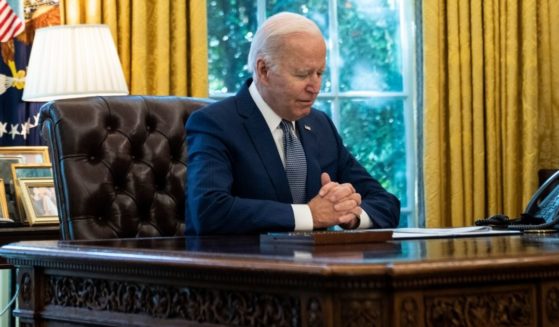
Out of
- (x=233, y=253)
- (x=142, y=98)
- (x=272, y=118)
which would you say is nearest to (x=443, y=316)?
(x=233, y=253)

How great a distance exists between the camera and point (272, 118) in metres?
3.03

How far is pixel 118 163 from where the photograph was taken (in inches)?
121

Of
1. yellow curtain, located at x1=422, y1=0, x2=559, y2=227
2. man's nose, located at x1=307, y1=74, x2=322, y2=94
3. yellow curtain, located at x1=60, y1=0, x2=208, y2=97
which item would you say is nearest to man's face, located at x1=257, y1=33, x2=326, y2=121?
man's nose, located at x1=307, y1=74, x2=322, y2=94

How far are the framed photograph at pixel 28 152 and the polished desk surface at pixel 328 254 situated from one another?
2024 millimetres

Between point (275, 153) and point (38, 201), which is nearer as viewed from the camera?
point (275, 153)

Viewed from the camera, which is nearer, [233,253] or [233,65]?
[233,253]

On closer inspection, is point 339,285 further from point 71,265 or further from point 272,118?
point 272,118

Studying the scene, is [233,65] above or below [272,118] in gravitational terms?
above

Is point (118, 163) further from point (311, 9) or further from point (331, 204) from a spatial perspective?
point (311, 9)

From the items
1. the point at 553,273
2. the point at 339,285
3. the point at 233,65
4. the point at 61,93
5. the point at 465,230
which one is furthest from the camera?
the point at 233,65

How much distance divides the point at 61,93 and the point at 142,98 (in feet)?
2.70

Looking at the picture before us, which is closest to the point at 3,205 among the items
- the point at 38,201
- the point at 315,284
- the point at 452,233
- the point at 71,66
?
the point at 38,201

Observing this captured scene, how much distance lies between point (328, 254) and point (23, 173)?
2.54 meters

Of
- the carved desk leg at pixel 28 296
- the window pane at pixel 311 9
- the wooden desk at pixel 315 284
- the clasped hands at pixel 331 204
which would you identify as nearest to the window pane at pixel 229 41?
the window pane at pixel 311 9
